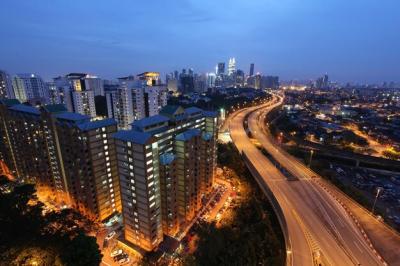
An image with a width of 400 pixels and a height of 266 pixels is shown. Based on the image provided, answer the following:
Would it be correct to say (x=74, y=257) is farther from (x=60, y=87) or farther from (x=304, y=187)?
(x=60, y=87)

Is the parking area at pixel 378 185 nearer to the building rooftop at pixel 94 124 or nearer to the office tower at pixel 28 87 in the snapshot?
the building rooftop at pixel 94 124

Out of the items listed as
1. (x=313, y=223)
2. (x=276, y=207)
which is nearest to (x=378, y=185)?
(x=313, y=223)

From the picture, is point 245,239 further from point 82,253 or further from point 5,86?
point 5,86

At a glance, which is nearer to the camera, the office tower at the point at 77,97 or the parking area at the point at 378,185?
the parking area at the point at 378,185

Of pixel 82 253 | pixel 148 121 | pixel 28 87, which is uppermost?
pixel 148 121

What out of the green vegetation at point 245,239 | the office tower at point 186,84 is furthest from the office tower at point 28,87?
the office tower at point 186,84

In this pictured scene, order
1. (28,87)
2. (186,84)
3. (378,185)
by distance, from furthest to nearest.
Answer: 1. (186,84)
2. (28,87)
3. (378,185)
